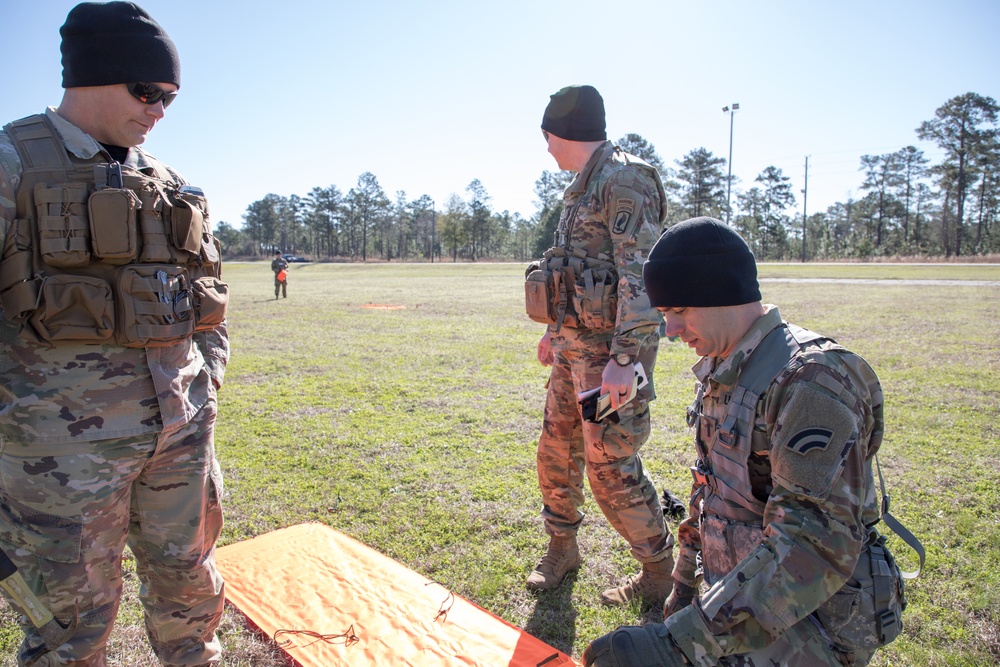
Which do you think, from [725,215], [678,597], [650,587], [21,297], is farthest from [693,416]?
[725,215]

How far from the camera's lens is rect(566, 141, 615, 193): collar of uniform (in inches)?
123

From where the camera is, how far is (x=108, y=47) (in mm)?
1979

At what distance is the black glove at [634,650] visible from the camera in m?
1.39

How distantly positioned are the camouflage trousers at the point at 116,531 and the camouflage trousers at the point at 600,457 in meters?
1.62

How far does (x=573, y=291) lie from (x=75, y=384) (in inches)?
81.6

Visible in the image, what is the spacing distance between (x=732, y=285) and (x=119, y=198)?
5.98 ft

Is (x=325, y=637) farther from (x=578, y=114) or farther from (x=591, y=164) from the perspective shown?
(x=578, y=114)

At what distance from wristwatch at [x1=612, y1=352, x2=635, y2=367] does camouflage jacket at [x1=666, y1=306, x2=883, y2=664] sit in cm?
121

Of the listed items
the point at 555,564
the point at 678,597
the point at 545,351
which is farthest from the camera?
the point at 545,351

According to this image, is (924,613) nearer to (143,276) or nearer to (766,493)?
(766,493)

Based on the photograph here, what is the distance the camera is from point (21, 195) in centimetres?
187

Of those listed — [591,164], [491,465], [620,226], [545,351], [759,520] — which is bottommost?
[491,465]

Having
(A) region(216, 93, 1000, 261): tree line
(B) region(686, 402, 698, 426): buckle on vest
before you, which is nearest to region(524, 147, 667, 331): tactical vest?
(B) region(686, 402, 698, 426): buckle on vest

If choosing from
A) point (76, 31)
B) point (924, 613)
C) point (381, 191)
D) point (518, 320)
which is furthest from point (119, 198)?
point (381, 191)
